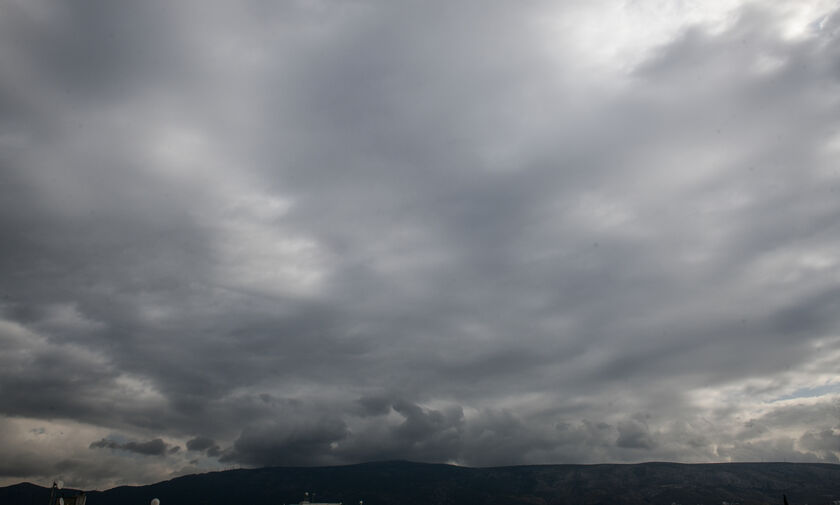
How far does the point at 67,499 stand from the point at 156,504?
43.6 ft

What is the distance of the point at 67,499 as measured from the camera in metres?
83.3

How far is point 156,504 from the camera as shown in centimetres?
8569
